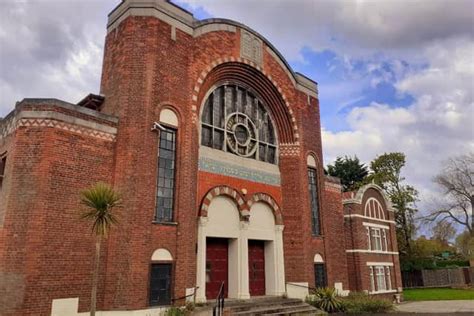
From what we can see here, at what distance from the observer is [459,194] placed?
40.6 metres

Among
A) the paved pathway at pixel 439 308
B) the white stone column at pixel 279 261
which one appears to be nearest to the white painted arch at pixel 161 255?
the white stone column at pixel 279 261

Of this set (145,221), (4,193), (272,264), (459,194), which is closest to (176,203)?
(145,221)

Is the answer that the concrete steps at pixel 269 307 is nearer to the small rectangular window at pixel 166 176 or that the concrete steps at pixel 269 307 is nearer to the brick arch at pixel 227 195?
the brick arch at pixel 227 195

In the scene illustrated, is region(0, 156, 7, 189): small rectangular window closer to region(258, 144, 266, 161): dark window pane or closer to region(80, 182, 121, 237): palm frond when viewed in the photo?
region(80, 182, 121, 237): palm frond

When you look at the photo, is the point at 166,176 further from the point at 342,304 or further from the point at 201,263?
the point at 342,304

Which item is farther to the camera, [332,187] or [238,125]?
[332,187]

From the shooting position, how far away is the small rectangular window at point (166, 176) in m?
13.7

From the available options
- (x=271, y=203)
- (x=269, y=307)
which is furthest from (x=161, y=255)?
(x=271, y=203)

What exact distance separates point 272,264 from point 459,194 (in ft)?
103

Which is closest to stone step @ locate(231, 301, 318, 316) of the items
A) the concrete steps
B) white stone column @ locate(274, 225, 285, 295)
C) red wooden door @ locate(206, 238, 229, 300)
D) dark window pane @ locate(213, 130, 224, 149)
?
the concrete steps

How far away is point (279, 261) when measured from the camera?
1817 centimetres

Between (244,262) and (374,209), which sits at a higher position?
(374,209)

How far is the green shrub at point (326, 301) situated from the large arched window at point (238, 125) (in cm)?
674

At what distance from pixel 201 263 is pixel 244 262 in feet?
8.04
